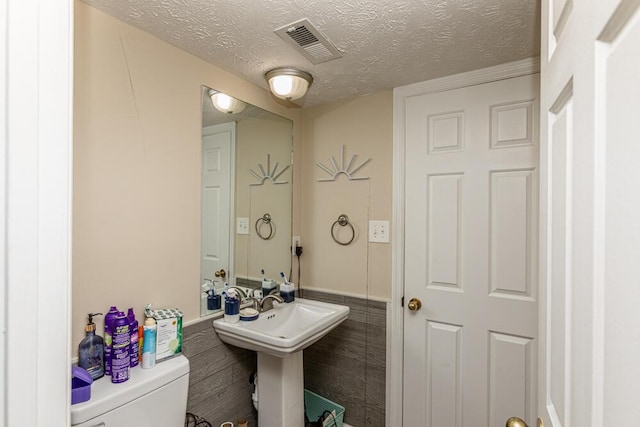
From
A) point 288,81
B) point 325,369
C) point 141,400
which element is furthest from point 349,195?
point 141,400

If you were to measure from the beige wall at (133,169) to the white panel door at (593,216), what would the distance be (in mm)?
1382

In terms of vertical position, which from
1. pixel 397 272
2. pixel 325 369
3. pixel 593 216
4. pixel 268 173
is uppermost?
pixel 268 173

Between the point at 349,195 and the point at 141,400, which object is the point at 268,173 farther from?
the point at 141,400

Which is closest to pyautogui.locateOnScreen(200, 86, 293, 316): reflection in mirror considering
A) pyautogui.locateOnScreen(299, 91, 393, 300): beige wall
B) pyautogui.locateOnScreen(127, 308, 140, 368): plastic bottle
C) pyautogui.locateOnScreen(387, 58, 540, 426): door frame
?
pyautogui.locateOnScreen(299, 91, 393, 300): beige wall

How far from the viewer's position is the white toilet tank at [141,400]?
104 cm

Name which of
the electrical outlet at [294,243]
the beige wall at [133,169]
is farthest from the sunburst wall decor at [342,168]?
the beige wall at [133,169]

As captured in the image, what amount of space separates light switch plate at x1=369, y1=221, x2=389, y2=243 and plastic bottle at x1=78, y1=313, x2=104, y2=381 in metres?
1.41

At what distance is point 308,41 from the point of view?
4.53ft

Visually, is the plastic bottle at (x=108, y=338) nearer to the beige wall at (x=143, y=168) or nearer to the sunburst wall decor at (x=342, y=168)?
the beige wall at (x=143, y=168)

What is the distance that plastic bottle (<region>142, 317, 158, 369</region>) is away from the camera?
1258mm

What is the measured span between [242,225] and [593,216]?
168 centimetres

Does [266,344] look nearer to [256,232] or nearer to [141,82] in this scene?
[256,232]

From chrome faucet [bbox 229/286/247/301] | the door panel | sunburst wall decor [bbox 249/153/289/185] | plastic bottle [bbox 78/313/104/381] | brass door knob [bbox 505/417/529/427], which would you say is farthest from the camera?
sunburst wall decor [bbox 249/153/289/185]

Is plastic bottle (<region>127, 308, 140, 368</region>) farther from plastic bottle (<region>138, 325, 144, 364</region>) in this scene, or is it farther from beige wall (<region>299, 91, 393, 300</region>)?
beige wall (<region>299, 91, 393, 300</region>)
